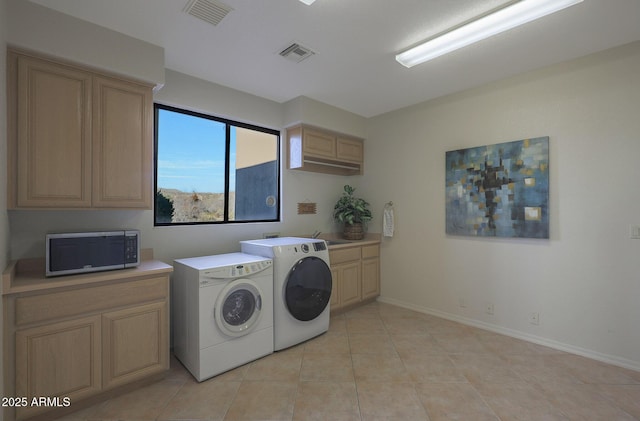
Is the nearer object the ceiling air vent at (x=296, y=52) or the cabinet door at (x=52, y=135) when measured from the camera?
the cabinet door at (x=52, y=135)

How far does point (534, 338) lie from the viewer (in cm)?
280

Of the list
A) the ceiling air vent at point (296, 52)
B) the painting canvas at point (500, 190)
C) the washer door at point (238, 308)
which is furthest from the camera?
the painting canvas at point (500, 190)

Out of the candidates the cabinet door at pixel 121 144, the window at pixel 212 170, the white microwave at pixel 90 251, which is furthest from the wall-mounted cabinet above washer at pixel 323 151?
the white microwave at pixel 90 251

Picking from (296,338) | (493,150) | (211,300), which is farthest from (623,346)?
(211,300)

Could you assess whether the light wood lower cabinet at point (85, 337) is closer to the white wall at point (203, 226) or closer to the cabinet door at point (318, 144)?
the white wall at point (203, 226)

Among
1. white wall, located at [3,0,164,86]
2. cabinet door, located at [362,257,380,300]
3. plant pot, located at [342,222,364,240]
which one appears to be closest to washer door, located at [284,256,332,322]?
cabinet door, located at [362,257,380,300]

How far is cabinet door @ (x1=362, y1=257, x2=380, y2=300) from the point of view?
12.7 feet

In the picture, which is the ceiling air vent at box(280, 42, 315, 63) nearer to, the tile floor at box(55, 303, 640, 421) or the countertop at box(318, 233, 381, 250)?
the countertop at box(318, 233, 381, 250)

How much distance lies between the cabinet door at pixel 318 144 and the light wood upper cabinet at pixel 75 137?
1749 mm

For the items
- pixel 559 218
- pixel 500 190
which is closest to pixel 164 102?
pixel 500 190

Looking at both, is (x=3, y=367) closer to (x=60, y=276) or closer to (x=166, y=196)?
(x=60, y=276)

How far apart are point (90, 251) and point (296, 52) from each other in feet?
7.17

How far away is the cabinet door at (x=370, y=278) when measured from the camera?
3859mm

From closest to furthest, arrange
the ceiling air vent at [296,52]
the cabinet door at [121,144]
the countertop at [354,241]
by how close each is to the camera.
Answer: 1. the cabinet door at [121,144]
2. the ceiling air vent at [296,52]
3. the countertop at [354,241]
